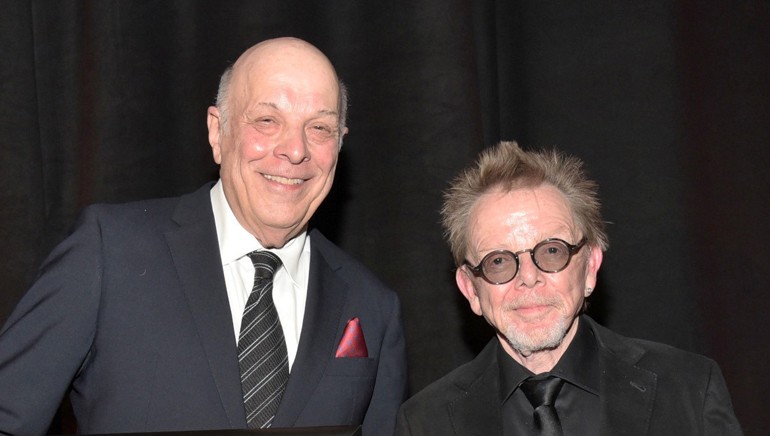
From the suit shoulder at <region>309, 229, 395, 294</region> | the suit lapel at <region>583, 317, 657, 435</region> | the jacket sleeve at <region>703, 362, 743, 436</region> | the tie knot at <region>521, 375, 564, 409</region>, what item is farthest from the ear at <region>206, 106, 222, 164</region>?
the jacket sleeve at <region>703, 362, 743, 436</region>

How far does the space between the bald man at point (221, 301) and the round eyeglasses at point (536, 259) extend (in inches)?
16.5

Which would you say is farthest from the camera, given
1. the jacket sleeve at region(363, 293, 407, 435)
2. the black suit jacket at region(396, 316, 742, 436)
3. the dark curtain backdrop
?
the dark curtain backdrop

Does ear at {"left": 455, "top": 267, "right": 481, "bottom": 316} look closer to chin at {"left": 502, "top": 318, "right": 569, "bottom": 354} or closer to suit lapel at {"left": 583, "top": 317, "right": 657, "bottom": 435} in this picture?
chin at {"left": 502, "top": 318, "right": 569, "bottom": 354}

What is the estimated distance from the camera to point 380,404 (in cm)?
239

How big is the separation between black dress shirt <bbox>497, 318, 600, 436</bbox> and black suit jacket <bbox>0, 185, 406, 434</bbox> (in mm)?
383

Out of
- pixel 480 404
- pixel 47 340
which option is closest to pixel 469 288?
pixel 480 404

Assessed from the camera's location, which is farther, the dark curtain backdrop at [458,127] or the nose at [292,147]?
the dark curtain backdrop at [458,127]

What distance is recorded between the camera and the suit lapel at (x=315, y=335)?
2.09 metres

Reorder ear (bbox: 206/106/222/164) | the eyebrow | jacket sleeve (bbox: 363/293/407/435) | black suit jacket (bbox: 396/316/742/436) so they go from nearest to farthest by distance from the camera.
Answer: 1. black suit jacket (bbox: 396/316/742/436)
2. the eyebrow
3. ear (bbox: 206/106/222/164)
4. jacket sleeve (bbox: 363/293/407/435)

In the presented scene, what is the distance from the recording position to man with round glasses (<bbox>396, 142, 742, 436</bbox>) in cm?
207

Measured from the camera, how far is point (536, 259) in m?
2.09

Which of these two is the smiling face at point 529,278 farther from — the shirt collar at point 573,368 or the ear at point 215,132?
the ear at point 215,132

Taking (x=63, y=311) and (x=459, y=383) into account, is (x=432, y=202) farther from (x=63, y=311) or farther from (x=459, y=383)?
(x=63, y=311)

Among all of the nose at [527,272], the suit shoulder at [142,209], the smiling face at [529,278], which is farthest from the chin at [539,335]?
the suit shoulder at [142,209]
